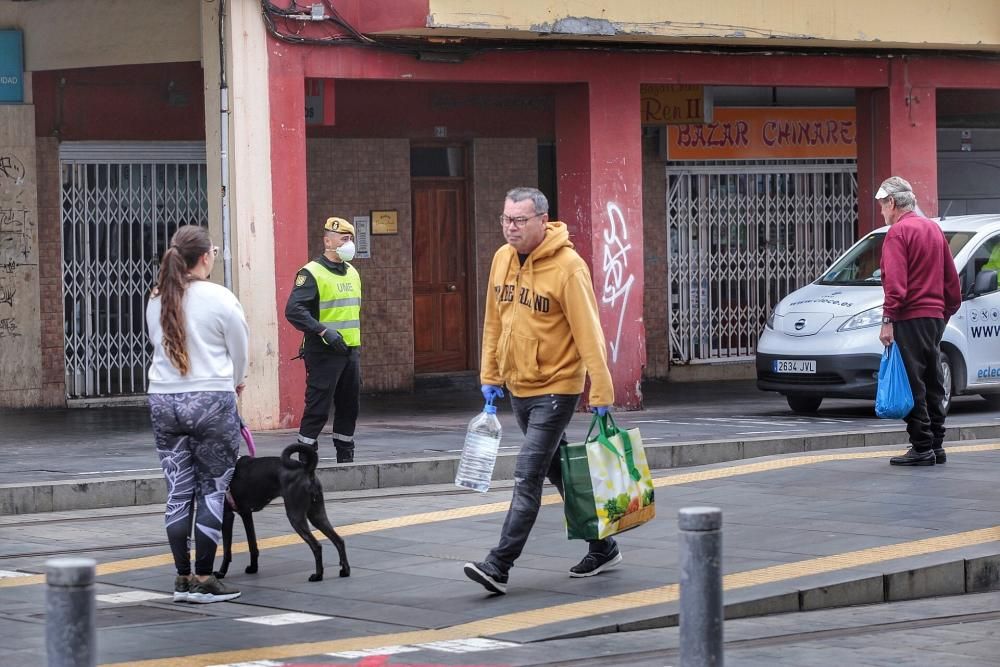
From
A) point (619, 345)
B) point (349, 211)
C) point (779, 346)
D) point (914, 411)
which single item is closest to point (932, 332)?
point (914, 411)

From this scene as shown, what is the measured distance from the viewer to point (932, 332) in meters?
11.6

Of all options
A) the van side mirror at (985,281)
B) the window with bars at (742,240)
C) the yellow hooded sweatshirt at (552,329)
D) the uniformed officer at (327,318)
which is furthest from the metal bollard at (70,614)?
the window with bars at (742,240)

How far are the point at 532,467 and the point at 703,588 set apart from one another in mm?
2632

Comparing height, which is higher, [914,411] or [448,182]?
[448,182]

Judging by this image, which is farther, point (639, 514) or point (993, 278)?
point (993, 278)

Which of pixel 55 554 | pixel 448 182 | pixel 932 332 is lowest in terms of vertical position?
pixel 55 554

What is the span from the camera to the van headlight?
16.2 metres

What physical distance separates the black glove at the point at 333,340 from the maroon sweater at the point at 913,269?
144 inches

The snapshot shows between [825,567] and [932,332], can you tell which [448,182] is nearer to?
[932,332]

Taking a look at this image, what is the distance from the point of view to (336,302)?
1255cm

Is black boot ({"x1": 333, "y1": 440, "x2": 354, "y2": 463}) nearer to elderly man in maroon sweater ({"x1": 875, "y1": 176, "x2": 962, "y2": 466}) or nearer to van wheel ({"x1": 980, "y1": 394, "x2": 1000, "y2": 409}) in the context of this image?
elderly man in maroon sweater ({"x1": 875, "y1": 176, "x2": 962, "y2": 466})

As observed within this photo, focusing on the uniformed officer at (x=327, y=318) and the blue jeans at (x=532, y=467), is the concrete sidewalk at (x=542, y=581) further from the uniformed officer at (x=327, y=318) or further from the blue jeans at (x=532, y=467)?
the uniformed officer at (x=327, y=318)

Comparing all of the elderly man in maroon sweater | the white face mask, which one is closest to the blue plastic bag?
the elderly man in maroon sweater

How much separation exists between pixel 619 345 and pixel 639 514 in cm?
921
